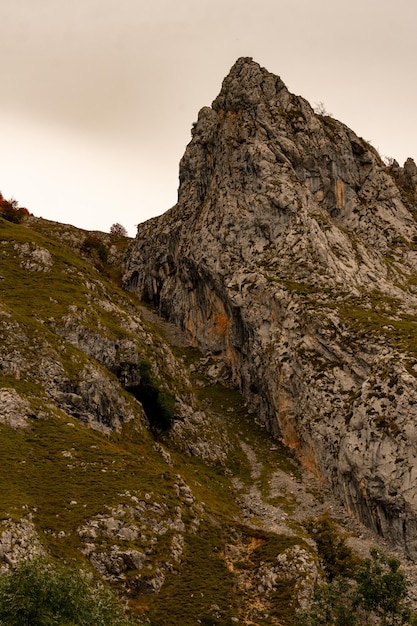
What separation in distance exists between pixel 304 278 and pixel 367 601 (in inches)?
2444

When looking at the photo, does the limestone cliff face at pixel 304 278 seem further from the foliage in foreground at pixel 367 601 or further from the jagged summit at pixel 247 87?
the foliage in foreground at pixel 367 601

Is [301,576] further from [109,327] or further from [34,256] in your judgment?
[34,256]

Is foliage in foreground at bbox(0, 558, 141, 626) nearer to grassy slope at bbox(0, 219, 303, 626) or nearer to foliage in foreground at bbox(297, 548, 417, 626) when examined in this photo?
grassy slope at bbox(0, 219, 303, 626)

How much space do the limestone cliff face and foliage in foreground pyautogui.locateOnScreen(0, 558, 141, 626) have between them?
38.3 meters

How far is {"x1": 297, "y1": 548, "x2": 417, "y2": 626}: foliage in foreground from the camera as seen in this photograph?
130 feet

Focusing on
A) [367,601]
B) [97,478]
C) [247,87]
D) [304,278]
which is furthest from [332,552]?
[247,87]

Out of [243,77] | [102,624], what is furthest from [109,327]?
[243,77]

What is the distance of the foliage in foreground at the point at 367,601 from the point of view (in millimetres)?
39625

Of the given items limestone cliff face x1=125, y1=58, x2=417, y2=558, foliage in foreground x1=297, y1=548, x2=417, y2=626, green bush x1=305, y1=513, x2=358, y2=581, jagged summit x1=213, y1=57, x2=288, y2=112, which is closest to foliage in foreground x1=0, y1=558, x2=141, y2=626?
foliage in foreground x1=297, y1=548, x2=417, y2=626

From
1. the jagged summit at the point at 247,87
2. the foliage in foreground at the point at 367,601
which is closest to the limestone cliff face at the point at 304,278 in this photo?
the jagged summit at the point at 247,87

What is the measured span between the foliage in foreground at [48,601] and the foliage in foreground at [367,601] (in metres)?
17.0

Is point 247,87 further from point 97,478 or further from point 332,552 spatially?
point 332,552

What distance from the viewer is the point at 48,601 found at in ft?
91.2

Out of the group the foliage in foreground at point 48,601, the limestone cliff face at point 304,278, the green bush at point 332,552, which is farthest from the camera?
the limestone cliff face at point 304,278
